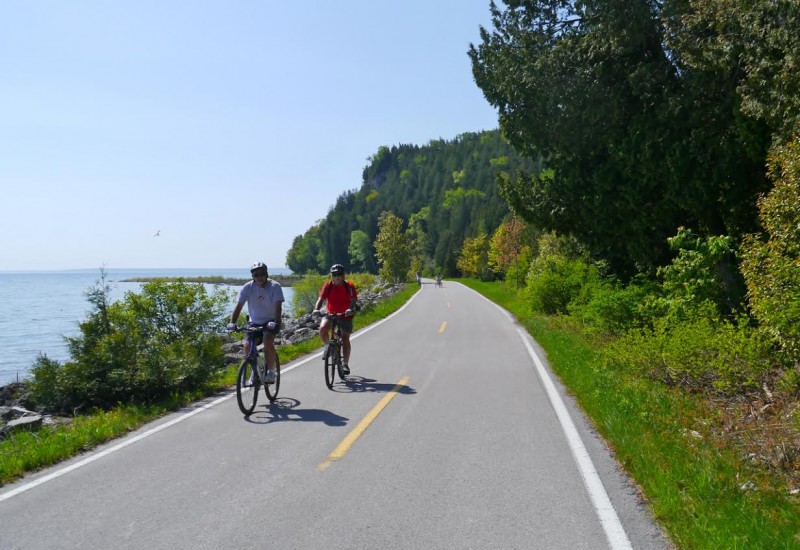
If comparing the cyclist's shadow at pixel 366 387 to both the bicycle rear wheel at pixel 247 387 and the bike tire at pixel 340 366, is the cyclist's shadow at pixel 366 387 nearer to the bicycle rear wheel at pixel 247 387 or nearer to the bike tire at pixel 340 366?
the bike tire at pixel 340 366

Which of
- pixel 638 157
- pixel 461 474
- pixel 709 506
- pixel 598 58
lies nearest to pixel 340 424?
pixel 461 474

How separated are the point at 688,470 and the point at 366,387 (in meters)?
5.75

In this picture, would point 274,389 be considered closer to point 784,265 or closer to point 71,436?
point 71,436

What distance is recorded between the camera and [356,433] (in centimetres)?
693

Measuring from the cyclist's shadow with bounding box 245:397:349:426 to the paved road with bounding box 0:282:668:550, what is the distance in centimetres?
3

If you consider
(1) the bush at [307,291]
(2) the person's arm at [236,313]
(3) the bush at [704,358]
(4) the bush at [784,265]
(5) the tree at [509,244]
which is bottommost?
(1) the bush at [307,291]

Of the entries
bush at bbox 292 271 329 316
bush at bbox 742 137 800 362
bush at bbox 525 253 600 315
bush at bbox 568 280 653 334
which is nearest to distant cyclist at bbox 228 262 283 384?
bush at bbox 742 137 800 362

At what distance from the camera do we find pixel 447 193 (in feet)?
601

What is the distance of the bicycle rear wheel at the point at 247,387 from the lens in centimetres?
800

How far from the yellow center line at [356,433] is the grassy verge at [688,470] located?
9.22 feet

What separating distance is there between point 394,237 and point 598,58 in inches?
2327

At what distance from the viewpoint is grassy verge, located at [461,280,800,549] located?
4004 millimetres

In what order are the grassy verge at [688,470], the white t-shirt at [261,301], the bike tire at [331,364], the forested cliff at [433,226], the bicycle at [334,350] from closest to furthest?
the grassy verge at [688,470] → the white t-shirt at [261,301] → the bike tire at [331,364] → the bicycle at [334,350] → the forested cliff at [433,226]

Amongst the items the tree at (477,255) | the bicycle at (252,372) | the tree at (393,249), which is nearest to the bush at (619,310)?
the bicycle at (252,372)
